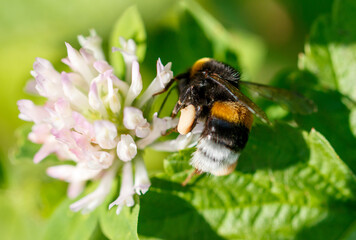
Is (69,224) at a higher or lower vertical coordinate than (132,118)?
lower

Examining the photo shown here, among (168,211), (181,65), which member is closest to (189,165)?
(168,211)

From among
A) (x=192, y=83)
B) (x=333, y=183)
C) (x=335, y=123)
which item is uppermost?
(x=192, y=83)

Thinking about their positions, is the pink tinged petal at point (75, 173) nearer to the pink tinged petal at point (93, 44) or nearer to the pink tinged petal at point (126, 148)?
the pink tinged petal at point (126, 148)

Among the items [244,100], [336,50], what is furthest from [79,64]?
[336,50]

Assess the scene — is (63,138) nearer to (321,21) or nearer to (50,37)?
(321,21)

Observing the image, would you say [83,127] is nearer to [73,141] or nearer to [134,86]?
[73,141]

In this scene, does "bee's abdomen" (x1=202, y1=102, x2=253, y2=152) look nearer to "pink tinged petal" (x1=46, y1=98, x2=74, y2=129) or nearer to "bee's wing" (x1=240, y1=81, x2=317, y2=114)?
"bee's wing" (x1=240, y1=81, x2=317, y2=114)
